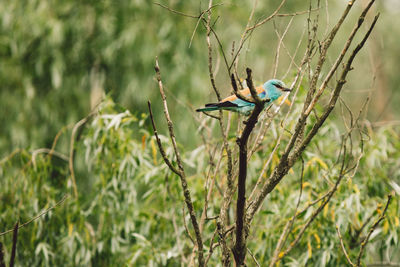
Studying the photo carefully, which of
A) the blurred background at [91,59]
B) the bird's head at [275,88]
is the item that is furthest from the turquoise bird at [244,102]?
the blurred background at [91,59]

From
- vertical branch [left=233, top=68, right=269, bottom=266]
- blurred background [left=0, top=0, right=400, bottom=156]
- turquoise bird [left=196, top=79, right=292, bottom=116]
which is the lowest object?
vertical branch [left=233, top=68, right=269, bottom=266]

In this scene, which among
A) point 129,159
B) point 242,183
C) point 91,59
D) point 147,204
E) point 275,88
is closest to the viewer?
point 242,183

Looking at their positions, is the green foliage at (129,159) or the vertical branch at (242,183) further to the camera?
the green foliage at (129,159)

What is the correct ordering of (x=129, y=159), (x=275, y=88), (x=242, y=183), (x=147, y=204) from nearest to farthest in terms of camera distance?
1. (x=242, y=183)
2. (x=275, y=88)
3. (x=129, y=159)
4. (x=147, y=204)

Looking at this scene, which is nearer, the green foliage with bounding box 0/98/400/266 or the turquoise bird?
the turquoise bird

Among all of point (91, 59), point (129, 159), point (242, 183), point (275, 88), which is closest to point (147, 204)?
point (129, 159)

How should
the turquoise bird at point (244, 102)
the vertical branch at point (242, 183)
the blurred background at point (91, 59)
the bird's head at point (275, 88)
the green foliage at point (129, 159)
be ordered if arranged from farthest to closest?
the blurred background at point (91, 59) < the green foliage at point (129, 159) < the bird's head at point (275, 88) < the turquoise bird at point (244, 102) < the vertical branch at point (242, 183)

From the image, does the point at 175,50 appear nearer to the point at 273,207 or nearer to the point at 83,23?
the point at 83,23

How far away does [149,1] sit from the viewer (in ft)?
20.6

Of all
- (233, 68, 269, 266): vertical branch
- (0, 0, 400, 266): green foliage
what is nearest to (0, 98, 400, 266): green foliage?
(0, 0, 400, 266): green foliage

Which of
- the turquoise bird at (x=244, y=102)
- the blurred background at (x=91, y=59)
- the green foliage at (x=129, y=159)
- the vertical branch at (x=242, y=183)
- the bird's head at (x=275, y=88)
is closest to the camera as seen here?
the vertical branch at (x=242, y=183)

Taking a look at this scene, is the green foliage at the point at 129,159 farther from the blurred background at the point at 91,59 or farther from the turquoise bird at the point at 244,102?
the turquoise bird at the point at 244,102

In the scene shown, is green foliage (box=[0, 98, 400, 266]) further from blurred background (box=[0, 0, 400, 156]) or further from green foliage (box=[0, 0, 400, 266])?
blurred background (box=[0, 0, 400, 156])

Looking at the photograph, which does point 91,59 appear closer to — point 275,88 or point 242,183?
point 275,88
